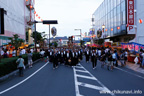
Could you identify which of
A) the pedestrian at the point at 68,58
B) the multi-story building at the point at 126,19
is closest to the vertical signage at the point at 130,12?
the multi-story building at the point at 126,19

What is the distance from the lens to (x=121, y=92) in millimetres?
6781

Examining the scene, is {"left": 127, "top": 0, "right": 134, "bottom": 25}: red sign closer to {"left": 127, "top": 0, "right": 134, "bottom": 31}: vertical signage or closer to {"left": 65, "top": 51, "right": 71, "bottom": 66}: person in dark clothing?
{"left": 127, "top": 0, "right": 134, "bottom": 31}: vertical signage

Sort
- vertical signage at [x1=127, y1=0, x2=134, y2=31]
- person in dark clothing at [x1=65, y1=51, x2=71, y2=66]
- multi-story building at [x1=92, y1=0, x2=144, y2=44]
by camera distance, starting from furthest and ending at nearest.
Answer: vertical signage at [x1=127, y1=0, x2=134, y2=31] → multi-story building at [x1=92, y1=0, x2=144, y2=44] → person in dark clothing at [x1=65, y1=51, x2=71, y2=66]

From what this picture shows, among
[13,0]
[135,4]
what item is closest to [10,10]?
[13,0]

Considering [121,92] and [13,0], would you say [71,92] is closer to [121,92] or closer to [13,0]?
[121,92]

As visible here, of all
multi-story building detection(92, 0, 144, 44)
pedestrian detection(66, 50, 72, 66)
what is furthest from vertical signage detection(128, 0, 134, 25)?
pedestrian detection(66, 50, 72, 66)

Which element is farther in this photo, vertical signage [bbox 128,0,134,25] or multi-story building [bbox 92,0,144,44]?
vertical signage [bbox 128,0,134,25]

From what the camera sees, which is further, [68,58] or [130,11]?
[130,11]

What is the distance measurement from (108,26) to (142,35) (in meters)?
22.3

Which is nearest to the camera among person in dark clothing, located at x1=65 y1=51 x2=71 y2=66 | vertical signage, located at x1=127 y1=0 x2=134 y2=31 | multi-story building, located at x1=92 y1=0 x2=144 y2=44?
person in dark clothing, located at x1=65 y1=51 x2=71 y2=66

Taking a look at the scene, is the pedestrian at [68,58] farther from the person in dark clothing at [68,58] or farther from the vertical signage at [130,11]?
the vertical signage at [130,11]

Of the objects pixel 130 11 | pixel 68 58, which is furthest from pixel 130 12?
pixel 68 58

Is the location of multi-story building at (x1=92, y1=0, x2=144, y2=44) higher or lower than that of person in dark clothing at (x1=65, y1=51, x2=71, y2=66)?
higher

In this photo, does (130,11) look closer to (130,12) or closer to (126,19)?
(130,12)
